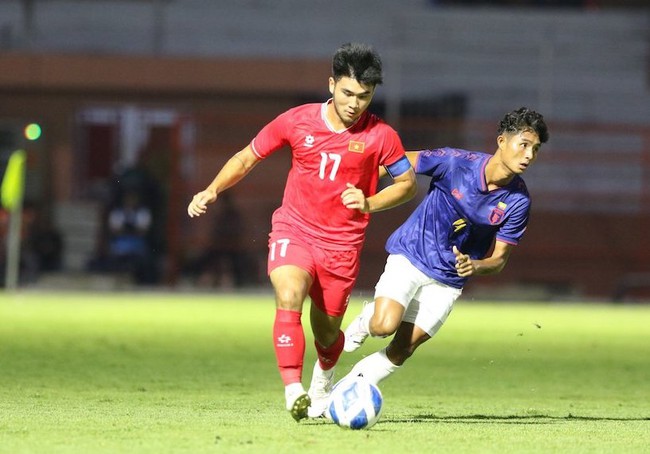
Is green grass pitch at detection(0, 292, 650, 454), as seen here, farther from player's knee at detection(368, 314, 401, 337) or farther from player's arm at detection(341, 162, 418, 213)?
player's arm at detection(341, 162, 418, 213)

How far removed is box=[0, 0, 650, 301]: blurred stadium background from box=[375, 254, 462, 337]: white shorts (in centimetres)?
1611

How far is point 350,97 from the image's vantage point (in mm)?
7910

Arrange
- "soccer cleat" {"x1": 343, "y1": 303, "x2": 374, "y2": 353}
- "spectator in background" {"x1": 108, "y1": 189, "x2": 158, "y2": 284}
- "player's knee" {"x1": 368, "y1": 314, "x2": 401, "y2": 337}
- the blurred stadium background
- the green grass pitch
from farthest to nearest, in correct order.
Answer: the blurred stadium background
"spectator in background" {"x1": 108, "y1": 189, "x2": 158, "y2": 284}
"soccer cleat" {"x1": 343, "y1": 303, "x2": 374, "y2": 353}
"player's knee" {"x1": 368, "y1": 314, "x2": 401, "y2": 337}
the green grass pitch

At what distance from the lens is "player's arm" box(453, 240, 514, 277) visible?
805 centimetres

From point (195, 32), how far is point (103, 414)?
23.5m

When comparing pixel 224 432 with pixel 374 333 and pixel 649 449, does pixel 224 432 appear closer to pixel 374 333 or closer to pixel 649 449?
pixel 374 333

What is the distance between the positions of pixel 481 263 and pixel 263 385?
3.16 meters

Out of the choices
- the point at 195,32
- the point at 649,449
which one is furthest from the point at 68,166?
the point at 649,449

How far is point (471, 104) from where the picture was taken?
30.3 m

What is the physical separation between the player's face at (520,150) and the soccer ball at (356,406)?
1793mm

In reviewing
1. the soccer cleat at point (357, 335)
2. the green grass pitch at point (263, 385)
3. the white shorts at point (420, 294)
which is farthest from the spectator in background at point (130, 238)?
the white shorts at point (420, 294)

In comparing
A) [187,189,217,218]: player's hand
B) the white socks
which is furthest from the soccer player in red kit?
the white socks

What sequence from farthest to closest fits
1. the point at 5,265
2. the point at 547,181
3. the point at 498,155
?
the point at 547,181
the point at 5,265
the point at 498,155

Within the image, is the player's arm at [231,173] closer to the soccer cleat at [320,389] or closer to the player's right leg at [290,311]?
the player's right leg at [290,311]
